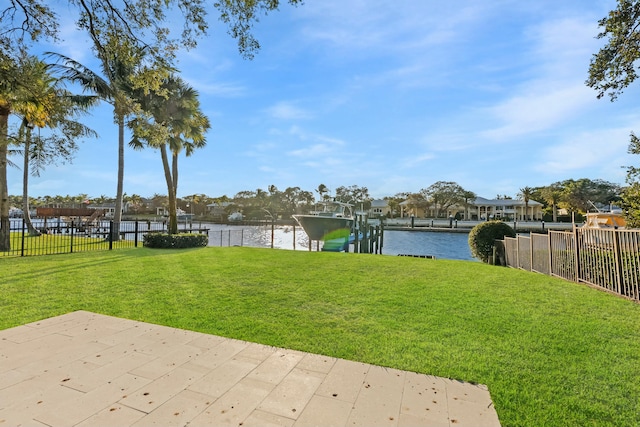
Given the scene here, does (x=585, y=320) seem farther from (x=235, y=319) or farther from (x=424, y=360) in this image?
(x=235, y=319)

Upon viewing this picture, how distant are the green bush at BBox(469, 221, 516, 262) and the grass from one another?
5108 mm

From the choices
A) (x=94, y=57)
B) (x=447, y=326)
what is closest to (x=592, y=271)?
(x=447, y=326)

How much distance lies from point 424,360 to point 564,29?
24.4ft

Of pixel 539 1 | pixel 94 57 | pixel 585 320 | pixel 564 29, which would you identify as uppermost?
pixel 539 1

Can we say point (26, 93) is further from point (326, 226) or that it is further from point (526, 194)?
point (526, 194)

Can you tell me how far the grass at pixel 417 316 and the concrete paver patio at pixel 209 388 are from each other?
0.96 feet

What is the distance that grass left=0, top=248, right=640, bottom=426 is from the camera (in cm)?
253

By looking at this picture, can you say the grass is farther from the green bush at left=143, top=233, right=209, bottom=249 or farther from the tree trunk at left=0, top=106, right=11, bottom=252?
the green bush at left=143, top=233, right=209, bottom=249

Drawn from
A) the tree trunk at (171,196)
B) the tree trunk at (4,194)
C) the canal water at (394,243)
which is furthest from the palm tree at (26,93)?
the canal water at (394,243)

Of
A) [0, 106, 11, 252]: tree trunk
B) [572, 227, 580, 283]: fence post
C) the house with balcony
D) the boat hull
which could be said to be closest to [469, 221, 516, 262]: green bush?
[572, 227, 580, 283]: fence post

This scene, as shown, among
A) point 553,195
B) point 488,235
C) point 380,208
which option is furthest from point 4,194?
point 380,208

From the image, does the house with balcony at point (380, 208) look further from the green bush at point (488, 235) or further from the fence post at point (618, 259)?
the fence post at point (618, 259)

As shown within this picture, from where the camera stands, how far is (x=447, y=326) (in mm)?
3877

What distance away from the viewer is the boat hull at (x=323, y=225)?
22422mm
